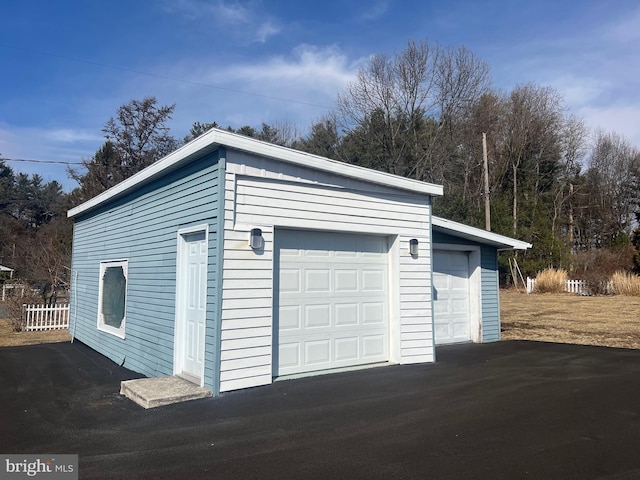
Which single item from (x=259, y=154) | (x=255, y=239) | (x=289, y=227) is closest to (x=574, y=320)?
(x=289, y=227)

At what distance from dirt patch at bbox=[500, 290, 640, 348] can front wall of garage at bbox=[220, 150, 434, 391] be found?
15.6 ft

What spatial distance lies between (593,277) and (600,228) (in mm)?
12553

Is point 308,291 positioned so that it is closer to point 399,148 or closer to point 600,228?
point 399,148

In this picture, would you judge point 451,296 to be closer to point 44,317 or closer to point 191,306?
point 191,306

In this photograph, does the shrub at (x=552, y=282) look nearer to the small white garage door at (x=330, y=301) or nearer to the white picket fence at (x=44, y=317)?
the small white garage door at (x=330, y=301)

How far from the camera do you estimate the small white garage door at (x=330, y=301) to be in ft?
21.4

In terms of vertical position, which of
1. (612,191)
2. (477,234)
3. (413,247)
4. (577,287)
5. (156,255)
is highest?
(612,191)

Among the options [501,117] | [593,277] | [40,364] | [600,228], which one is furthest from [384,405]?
[600,228]

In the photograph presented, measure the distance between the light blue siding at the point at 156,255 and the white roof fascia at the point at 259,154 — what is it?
0.56 ft

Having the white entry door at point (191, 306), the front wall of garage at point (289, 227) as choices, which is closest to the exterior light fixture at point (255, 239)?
the front wall of garage at point (289, 227)

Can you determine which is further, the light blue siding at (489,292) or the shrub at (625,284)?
the shrub at (625,284)

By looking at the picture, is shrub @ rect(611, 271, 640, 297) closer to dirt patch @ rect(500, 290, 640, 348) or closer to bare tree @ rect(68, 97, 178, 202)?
dirt patch @ rect(500, 290, 640, 348)

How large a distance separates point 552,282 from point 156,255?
817 inches

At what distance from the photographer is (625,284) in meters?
20.7
